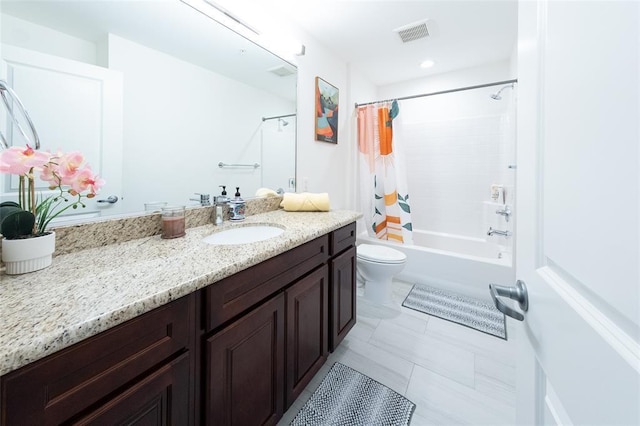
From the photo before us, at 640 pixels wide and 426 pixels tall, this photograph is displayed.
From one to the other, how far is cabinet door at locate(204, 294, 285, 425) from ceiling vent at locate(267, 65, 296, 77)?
5.22 ft

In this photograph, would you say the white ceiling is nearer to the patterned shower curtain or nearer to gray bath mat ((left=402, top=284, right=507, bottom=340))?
the patterned shower curtain

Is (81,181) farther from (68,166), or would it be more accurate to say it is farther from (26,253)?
(26,253)

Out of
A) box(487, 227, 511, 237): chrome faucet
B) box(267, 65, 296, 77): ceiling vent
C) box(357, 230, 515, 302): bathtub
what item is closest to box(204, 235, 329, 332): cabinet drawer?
box(267, 65, 296, 77): ceiling vent

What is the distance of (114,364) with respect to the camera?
0.55m

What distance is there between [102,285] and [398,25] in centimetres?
253

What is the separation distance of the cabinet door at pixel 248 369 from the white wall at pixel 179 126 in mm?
761

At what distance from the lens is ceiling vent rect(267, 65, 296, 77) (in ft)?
6.03

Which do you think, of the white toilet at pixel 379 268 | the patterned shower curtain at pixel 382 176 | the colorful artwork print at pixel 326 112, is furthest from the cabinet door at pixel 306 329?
the patterned shower curtain at pixel 382 176

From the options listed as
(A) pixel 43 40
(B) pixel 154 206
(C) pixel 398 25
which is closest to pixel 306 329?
(B) pixel 154 206

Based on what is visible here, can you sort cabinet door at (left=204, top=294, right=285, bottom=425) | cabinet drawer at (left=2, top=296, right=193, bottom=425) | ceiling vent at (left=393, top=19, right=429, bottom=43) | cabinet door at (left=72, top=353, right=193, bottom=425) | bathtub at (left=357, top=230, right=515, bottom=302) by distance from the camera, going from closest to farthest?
cabinet drawer at (left=2, top=296, right=193, bottom=425)
cabinet door at (left=72, top=353, right=193, bottom=425)
cabinet door at (left=204, top=294, right=285, bottom=425)
ceiling vent at (left=393, top=19, right=429, bottom=43)
bathtub at (left=357, top=230, right=515, bottom=302)

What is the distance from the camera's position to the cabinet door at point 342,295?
1.46 m

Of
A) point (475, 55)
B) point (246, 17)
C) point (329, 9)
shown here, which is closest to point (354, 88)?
point (329, 9)

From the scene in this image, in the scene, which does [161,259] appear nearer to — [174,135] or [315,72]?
[174,135]

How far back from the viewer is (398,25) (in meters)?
2.06
